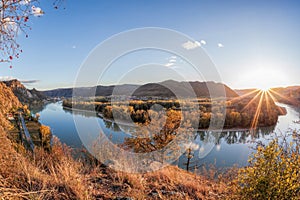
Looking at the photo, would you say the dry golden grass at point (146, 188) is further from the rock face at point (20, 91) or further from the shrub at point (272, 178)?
the rock face at point (20, 91)

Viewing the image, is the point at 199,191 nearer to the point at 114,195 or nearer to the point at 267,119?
the point at 114,195

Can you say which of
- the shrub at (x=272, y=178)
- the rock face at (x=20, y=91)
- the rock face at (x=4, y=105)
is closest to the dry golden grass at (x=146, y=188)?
the shrub at (x=272, y=178)

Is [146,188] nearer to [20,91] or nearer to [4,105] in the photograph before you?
[4,105]

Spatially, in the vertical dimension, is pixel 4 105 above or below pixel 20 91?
below

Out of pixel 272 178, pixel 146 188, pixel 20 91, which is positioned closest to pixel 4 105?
pixel 146 188

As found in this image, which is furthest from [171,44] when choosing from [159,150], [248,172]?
[159,150]

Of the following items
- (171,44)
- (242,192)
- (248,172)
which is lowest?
(242,192)

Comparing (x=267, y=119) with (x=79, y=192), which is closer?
(x=79, y=192)

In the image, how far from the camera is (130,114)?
2598cm

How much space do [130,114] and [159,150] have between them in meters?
11.6

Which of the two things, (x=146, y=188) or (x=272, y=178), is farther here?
(x=146, y=188)

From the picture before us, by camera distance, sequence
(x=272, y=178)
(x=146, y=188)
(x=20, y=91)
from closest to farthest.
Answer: (x=272, y=178), (x=146, y=188), (x=20, y=91)

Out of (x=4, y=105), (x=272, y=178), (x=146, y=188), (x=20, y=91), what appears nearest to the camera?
(x=272, y=178)

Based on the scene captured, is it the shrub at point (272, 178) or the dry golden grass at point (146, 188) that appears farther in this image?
the dry golden grass at point (146, 188)
